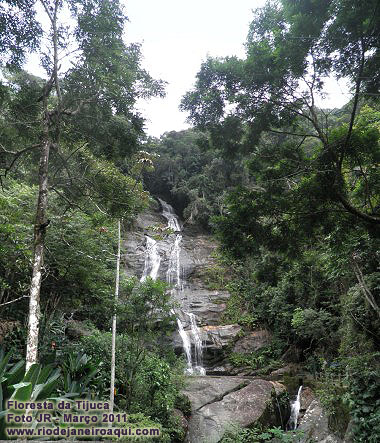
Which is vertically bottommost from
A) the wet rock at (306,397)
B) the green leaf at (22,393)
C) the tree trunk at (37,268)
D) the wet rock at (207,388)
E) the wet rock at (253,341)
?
the wet rock at (306,397)

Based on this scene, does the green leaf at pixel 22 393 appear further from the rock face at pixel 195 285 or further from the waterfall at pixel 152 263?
the waterfall at pixel 152 263

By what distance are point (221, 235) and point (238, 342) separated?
34.6 feet

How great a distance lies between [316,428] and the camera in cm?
725

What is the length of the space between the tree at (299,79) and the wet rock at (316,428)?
15.2ft

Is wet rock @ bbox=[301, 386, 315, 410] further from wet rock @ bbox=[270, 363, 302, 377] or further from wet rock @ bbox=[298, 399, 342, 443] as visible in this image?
wet rock @ bbox=[270, 363, 302, 377]

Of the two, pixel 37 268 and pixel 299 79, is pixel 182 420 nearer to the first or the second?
pixel 37 268

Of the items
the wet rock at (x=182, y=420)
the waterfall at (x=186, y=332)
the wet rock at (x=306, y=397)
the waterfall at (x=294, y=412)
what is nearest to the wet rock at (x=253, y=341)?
the waterfall at (x=186, y=332)

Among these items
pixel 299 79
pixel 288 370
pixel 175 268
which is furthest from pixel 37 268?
pixel 175 268

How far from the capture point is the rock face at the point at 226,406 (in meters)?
7.96

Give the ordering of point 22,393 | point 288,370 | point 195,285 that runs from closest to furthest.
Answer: point 22,393 → point 288,370 → point 195,285

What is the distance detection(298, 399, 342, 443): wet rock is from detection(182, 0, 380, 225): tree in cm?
465

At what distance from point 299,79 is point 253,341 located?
40.5 feet

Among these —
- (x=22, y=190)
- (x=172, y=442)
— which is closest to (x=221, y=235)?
(x=172, y=442)

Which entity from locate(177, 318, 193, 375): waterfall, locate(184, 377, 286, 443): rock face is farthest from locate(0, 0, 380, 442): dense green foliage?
locate(177, 318, 193, 375): waterfall
